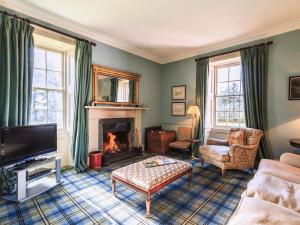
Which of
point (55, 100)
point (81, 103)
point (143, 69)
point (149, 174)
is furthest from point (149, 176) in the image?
point (143, 69)

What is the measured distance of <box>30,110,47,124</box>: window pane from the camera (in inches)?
121

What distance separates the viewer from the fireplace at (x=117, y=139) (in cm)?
371

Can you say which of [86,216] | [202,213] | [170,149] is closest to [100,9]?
[86,216]

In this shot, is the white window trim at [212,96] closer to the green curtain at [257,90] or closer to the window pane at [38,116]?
the green curtain at [257,90]

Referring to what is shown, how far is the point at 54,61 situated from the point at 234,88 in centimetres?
407

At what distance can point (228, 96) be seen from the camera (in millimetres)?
4164

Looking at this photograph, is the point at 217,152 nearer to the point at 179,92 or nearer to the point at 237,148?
the point at 237,148

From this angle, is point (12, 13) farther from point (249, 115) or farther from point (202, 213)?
point (249, 115)

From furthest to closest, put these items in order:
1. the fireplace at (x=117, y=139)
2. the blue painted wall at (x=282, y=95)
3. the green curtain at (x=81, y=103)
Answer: the fireplace at (x=117, y=139), the green curtain at (x=81, y=103), the blue painted wall at (x=282, y=95)

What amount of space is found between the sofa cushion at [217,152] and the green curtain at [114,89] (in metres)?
2.26

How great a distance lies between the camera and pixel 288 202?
131 cm

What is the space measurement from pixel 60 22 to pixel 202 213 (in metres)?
3.71

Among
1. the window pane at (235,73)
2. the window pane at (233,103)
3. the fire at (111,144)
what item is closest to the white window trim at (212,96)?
the window pane at (235,73)

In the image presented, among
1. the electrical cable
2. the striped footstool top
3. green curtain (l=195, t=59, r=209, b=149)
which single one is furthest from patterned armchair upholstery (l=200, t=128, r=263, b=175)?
the electrical cable
